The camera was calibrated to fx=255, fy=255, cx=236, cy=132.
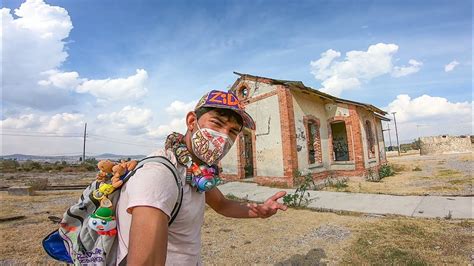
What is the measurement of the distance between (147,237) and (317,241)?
176 inches

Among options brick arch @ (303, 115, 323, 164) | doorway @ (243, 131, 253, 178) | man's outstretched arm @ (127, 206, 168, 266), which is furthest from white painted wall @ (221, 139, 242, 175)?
man's outstretched arm @ (127, 206, 168, 266)

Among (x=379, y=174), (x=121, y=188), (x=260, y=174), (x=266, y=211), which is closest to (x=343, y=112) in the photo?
(x=379, y=174)

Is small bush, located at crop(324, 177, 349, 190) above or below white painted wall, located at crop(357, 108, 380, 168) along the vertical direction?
below

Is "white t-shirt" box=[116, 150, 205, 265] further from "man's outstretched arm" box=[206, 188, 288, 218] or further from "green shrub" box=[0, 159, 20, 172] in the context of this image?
"green shrub" box=[0, 159, 20, 172]

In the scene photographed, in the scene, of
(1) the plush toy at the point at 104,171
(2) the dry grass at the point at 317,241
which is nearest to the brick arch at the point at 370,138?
(2) the dry grass at the point at 317,241

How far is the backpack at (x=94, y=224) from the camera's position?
118 centimetres

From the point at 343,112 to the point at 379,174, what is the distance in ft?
13.2

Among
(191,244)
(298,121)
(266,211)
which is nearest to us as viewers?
(191,244)

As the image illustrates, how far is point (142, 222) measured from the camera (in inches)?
39.9

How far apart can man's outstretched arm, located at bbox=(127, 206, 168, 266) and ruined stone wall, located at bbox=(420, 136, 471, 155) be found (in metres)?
39.9

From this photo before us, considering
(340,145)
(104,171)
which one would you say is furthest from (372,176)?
(104,171)

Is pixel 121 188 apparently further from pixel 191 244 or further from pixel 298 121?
pixel 298 121

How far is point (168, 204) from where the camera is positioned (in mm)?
1096

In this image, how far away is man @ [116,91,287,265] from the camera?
1.02m
